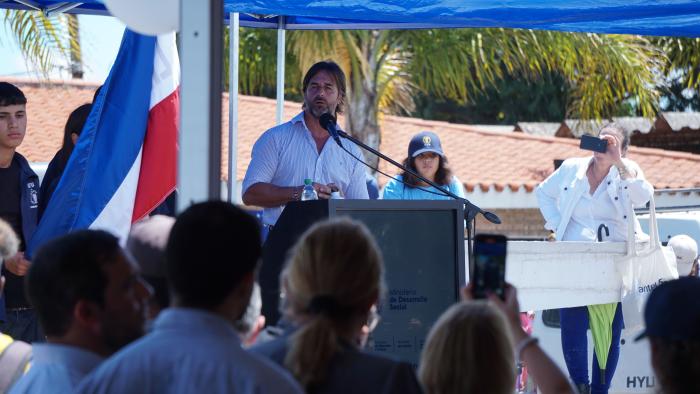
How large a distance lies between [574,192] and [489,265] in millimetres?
4578

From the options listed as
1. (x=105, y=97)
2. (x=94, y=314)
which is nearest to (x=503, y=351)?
(x=94, y=314)

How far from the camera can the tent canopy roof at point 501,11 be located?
20.1 feet

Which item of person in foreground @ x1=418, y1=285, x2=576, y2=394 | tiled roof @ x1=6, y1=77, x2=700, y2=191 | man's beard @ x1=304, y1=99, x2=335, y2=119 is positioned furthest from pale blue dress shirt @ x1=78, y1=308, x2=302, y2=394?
tiled roof @ x1=6, y1=77, x2=700, y2=191

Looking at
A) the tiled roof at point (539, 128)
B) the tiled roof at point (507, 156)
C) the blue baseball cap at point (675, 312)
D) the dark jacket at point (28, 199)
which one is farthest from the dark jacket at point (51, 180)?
the tiled roof at point (539, 128)

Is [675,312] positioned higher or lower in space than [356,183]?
lower

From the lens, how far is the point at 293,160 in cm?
574

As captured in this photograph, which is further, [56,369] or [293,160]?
[293,160]

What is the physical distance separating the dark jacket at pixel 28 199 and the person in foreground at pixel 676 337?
12.9ft

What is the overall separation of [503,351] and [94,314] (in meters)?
1.03

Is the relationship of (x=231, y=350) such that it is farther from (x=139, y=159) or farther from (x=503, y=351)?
(x=139, y=159)

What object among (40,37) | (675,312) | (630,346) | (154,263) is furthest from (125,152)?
(40,37)

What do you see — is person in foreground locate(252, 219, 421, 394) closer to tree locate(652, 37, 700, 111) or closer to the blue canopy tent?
the blue canopy tent

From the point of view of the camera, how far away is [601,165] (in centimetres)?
736

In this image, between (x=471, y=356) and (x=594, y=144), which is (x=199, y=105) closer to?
(x=471, y=356)
